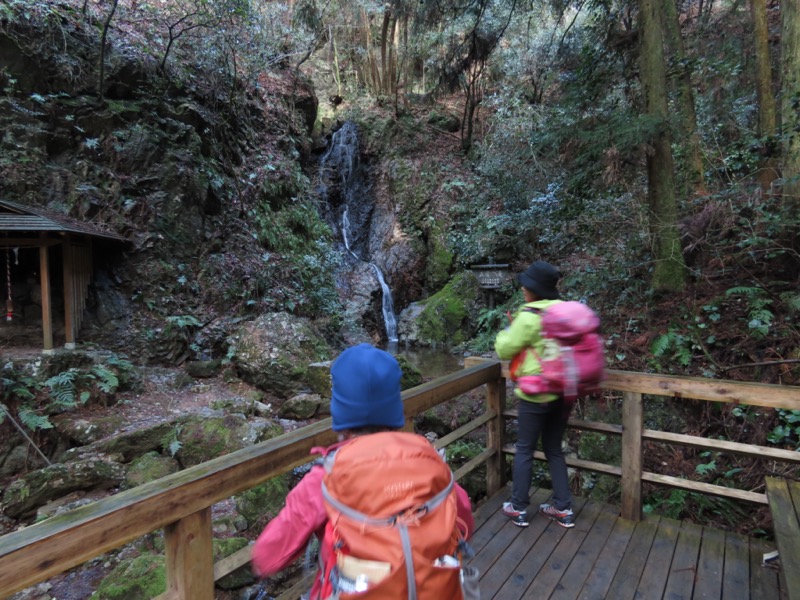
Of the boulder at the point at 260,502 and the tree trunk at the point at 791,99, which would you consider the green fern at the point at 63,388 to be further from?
the tree trunk at the point at 791,99

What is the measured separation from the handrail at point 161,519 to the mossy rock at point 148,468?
147 inches

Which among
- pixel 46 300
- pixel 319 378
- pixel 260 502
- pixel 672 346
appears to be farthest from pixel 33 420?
pixel 672 346

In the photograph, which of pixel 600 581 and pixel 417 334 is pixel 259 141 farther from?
pixel 600 581

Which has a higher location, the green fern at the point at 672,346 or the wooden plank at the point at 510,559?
the green fern at the point at 672,346

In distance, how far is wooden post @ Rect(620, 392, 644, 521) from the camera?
3066mm

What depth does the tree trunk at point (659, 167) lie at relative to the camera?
6.18 metres

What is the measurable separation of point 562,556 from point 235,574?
282cm

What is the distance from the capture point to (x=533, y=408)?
2.91m

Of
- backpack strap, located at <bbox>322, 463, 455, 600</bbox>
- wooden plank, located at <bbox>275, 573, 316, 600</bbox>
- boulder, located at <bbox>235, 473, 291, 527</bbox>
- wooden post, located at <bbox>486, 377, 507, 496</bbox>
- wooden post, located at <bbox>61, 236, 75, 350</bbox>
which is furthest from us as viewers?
wooden post, located at <bbox>61, 236, 75, 350</bbox>

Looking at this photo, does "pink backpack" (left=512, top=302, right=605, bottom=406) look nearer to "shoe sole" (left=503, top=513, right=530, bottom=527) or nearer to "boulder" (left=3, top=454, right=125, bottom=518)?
"shoe sole" (left=503, top=513, right=530, bottom=527)

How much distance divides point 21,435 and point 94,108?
6.26 metres

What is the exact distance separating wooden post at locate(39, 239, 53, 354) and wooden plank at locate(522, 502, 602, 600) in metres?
7.17

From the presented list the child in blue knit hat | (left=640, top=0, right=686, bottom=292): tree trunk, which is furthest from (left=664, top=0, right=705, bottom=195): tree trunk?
the child in blue knit hat

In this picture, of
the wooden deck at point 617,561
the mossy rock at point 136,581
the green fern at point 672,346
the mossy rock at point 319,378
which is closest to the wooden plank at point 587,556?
the wooden deck at point 617,561
